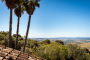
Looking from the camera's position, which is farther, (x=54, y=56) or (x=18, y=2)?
(x=54, y=56)

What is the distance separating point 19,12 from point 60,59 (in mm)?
12542

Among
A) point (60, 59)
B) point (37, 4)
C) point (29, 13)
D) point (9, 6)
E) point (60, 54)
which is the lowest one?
point (60, 59)

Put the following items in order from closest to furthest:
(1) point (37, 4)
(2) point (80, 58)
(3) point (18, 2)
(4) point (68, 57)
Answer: (3) point (18, 2) → (1) point (37, 4) → (2) point (80, 58) → (4) point (68, 57)

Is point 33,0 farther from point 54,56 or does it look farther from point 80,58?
point 80,58

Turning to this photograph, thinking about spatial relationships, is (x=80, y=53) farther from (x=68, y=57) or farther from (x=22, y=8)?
(x=22, y=8)

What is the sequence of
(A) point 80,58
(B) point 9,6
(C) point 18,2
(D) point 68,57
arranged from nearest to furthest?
1. (B) point 9,6
2. (C) point 18,2
3. (A) point 80,58
4. (D) point 68,57

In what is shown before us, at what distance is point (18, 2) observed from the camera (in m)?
10.7

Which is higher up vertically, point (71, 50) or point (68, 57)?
point (71, 50)

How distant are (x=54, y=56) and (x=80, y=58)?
5254 mm

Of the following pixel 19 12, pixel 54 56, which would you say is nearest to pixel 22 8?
pixel 19 12

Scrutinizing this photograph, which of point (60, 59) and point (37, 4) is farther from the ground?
point (37, 4)

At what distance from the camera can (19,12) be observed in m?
11.2


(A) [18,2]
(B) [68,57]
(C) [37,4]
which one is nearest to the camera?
(A) [18,2]

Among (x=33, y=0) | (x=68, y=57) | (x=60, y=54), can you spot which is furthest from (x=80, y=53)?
(x=33, y=0)
